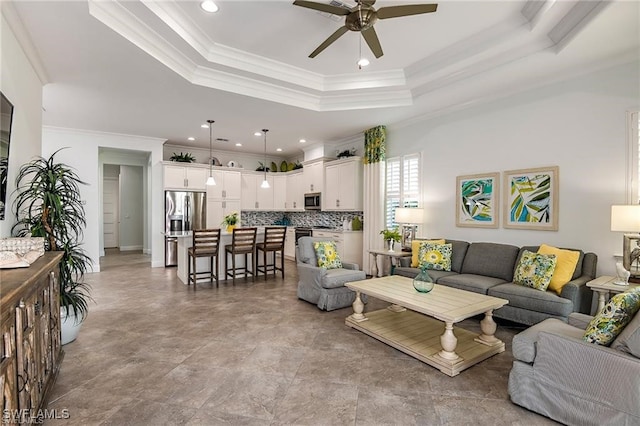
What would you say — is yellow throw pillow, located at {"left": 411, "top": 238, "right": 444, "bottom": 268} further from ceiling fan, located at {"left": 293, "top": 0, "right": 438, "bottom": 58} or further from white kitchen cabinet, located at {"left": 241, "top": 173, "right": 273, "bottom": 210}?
white kitchen cabinet, located at {"left": 241, "top": 173, "right": 273, "bottom": 210}

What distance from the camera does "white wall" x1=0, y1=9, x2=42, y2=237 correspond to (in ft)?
8.42

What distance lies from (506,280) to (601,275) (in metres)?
0.93

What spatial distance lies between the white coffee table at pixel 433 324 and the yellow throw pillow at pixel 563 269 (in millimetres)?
866

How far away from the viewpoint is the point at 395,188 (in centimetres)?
603

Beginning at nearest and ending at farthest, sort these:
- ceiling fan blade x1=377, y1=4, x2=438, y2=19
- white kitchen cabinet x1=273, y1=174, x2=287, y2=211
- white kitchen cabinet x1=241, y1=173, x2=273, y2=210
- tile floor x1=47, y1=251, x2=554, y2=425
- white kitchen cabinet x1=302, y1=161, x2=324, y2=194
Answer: tile floor x1=47, y1=251, x2=554, y2=425 < ceiling fan blade x1=377, y1=4, x2=438, y2=19 < white kitchen cabinet x1=302, y1=161, x2=324, y2=194 < white kitchen cabinet x1=241, y1=173, x2=273, y2=210 < white kitchen cabinet x1=273, y1=174, x2=287, y2=211

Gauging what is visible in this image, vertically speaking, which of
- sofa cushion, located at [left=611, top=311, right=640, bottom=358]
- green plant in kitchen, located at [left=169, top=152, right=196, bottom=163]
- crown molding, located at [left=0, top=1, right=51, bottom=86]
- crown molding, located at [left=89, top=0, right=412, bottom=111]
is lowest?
sofa cushion, located at [left=611, top=311, right=640, bottom=358]

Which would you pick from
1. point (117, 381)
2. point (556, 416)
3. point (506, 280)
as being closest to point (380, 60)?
point (506, 280)

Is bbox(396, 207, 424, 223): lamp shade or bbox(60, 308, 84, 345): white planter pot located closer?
bbox(60, 308, 84, 345): white planter pot

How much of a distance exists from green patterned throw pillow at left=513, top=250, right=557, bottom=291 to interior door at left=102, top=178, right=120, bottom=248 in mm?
11025

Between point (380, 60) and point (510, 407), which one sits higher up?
point (380, 60)

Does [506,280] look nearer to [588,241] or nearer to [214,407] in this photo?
[588,241]

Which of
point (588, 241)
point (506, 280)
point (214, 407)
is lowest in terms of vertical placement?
point (214, 407)

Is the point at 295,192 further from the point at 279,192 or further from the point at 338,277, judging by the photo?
the point at 338,277

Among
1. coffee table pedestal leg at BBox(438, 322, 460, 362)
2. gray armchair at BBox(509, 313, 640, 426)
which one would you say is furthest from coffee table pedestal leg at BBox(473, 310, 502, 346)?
gray armchair at BBox(509, 313, 640, 426)
